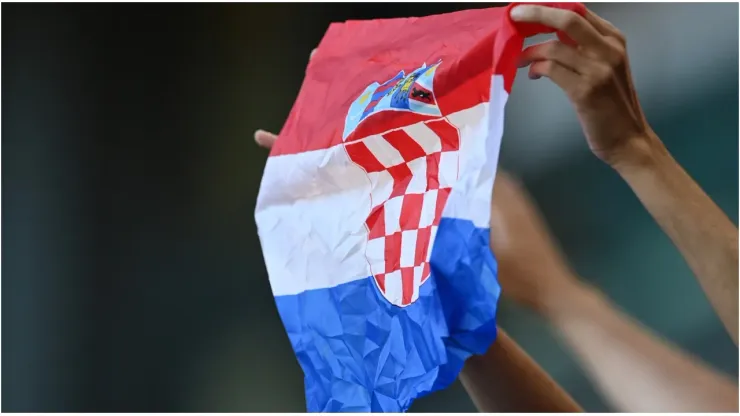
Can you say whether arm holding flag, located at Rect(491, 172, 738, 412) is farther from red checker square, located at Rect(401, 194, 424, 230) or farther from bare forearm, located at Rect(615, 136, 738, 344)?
red checker square, located at Rect(401, 194, 424, 230)

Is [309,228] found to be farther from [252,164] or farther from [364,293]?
[252,164]

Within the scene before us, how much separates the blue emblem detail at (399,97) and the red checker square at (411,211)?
0.30 ft

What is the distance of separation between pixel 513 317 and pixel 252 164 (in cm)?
77

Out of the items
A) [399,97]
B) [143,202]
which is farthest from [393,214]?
[143,202]

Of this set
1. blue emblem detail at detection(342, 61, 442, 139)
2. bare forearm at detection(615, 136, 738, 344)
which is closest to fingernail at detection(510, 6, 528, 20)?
blue emblem detail at detection(342, 61, 442, 139)

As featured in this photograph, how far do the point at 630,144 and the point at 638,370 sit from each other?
0.90 feet

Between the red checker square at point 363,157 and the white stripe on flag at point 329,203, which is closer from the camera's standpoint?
the white stripe on flag at point 329,203

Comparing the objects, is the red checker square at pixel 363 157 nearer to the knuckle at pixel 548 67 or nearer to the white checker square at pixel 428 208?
the white checker square at pixel 428 208

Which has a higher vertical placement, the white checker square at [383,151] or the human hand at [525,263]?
the white checker square at [383,151]

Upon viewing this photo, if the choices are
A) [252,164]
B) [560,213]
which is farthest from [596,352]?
[252,164]

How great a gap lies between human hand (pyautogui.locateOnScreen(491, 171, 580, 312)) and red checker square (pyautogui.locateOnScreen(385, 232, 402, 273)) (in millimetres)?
342

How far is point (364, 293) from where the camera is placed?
729 millimetres

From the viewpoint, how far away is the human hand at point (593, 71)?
0.64 metres

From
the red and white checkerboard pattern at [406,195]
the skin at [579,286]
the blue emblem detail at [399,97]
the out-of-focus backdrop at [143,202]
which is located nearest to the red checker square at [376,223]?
the red and white checkerboard pattern at [406,195]
